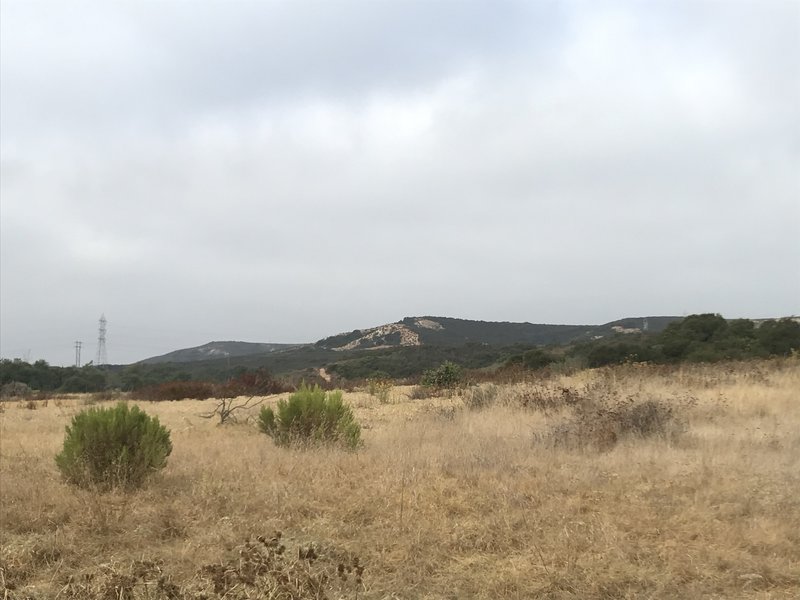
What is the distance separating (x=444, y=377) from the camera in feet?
65.2

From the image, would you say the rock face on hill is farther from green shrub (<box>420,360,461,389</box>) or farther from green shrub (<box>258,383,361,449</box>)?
green shrub (<box>258,383,361,449</box>)

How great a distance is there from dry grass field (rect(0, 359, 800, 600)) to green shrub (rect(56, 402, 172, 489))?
274mm

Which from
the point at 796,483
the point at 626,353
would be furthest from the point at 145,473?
the point at 626,353

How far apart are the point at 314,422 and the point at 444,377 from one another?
10977mm

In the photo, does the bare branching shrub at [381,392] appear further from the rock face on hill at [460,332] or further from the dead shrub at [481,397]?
the rock face on hill at [460,332]

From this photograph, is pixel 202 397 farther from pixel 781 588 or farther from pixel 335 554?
pixel 781 588

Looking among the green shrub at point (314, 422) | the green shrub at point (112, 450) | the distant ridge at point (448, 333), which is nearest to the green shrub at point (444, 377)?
the green shrub at point (314, 422)

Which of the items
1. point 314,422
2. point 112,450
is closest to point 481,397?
point 314,422

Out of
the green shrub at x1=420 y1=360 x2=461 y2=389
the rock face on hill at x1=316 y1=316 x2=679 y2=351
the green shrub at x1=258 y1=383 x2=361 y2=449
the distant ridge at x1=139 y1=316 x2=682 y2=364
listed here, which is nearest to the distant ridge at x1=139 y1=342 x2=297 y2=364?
the distant ridge at x1=139 y1=316 x2=682 y2=364

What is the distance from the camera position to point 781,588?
368cm

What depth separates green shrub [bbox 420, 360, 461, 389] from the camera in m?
19.5

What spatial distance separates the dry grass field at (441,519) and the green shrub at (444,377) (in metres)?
10.4

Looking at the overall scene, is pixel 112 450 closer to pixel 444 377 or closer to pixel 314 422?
pixel 314 422

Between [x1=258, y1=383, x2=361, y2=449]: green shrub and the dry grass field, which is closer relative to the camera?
the dry grass field
